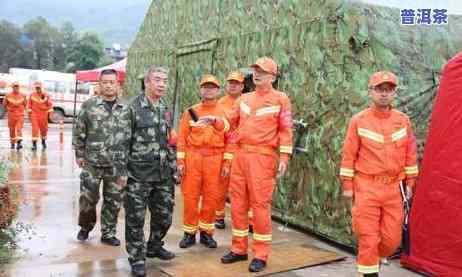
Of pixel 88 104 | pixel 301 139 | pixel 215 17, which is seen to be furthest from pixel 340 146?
pixel 215 17

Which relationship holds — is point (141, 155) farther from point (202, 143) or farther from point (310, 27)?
point (310, 27)

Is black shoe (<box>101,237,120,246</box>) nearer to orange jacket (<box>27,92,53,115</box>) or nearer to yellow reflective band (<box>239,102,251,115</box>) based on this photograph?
yellow reflective band (<box>239,102,251,115</box>)

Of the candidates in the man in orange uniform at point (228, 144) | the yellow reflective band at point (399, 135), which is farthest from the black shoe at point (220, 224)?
the yellow reflective band at point (399, 135)

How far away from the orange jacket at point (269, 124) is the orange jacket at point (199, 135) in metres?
0.68

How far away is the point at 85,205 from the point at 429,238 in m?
3.51

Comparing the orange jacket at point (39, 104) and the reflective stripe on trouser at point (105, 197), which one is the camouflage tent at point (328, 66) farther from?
the orange jacket at point (39, 104)

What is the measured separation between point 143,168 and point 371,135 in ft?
6.51

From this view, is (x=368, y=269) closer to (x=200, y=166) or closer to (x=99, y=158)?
(x=200, y=166)

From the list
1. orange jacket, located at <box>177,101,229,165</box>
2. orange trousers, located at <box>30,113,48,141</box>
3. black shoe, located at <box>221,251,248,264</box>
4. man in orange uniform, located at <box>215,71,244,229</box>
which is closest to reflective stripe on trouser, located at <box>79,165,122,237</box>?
orange jacket, located at <box>177,101,229,165</box>

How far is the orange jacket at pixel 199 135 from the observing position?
598cm

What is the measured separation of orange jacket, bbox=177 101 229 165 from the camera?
5.98 meters

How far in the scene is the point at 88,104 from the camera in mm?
6105

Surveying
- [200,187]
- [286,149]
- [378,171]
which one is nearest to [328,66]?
[286,149]

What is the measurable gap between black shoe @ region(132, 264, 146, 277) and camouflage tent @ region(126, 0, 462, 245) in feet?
7.60
